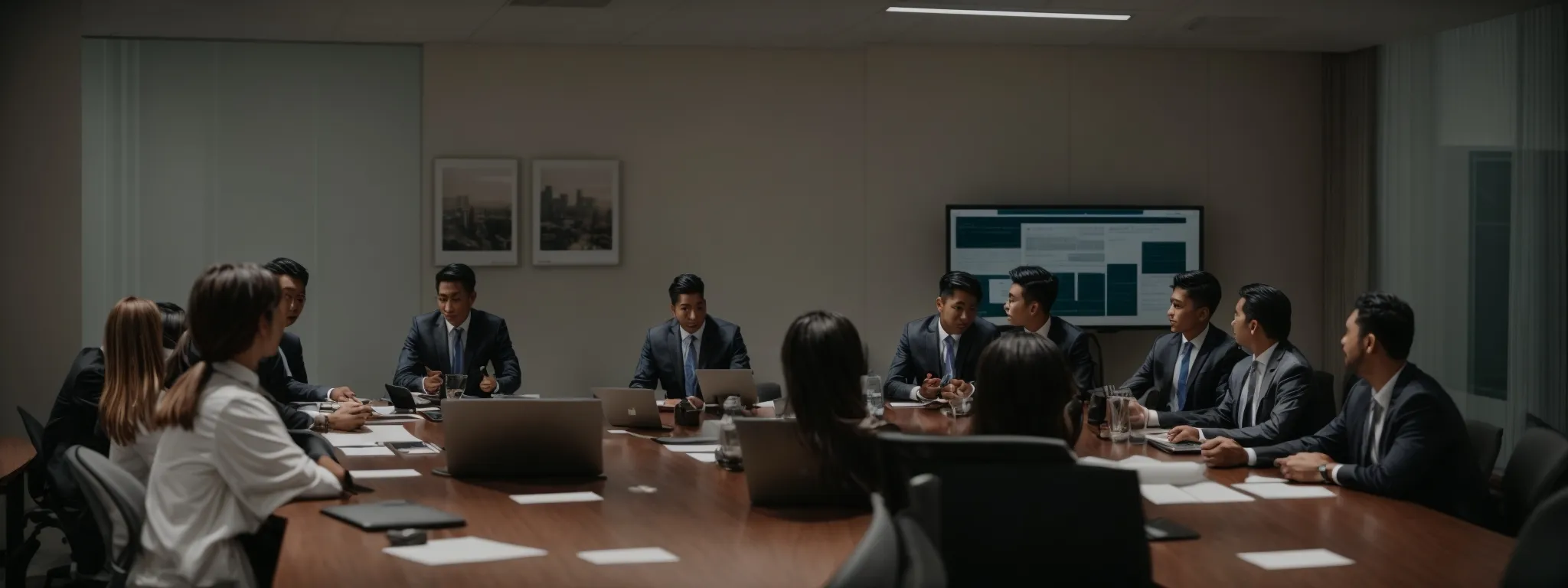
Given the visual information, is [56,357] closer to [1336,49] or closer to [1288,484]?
[1288,484]

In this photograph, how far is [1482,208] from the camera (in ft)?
26.9

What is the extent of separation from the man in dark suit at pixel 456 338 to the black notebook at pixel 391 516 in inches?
140

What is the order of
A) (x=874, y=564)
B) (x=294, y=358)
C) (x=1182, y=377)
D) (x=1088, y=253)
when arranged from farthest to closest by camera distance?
(x=1088, y=253), (x=294, y=358), (x=1182, y=377), (x=874, y=564)

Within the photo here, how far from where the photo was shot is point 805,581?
2.98 metres

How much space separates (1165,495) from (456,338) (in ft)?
14.3

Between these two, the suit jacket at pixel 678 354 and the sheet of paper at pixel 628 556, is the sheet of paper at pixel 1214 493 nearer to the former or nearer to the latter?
the sheet of paper at pixel 628 556

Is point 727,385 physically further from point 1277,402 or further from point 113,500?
point 113,500

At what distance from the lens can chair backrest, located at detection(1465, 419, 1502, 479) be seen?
455 cm

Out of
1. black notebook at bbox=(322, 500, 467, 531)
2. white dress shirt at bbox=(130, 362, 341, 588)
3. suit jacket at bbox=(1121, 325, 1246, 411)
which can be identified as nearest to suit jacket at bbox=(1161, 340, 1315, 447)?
suit jacket at bbox=(1121, 325, 1246, 411)

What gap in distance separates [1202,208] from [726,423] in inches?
218

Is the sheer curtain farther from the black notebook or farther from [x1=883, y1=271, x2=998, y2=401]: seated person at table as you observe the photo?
the black notebook

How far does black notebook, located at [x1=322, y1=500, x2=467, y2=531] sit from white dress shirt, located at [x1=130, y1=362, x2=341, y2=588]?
183 mm

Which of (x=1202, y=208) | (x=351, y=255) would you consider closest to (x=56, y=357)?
(x=351, y=255)

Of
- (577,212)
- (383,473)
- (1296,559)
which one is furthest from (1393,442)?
(577,212)
